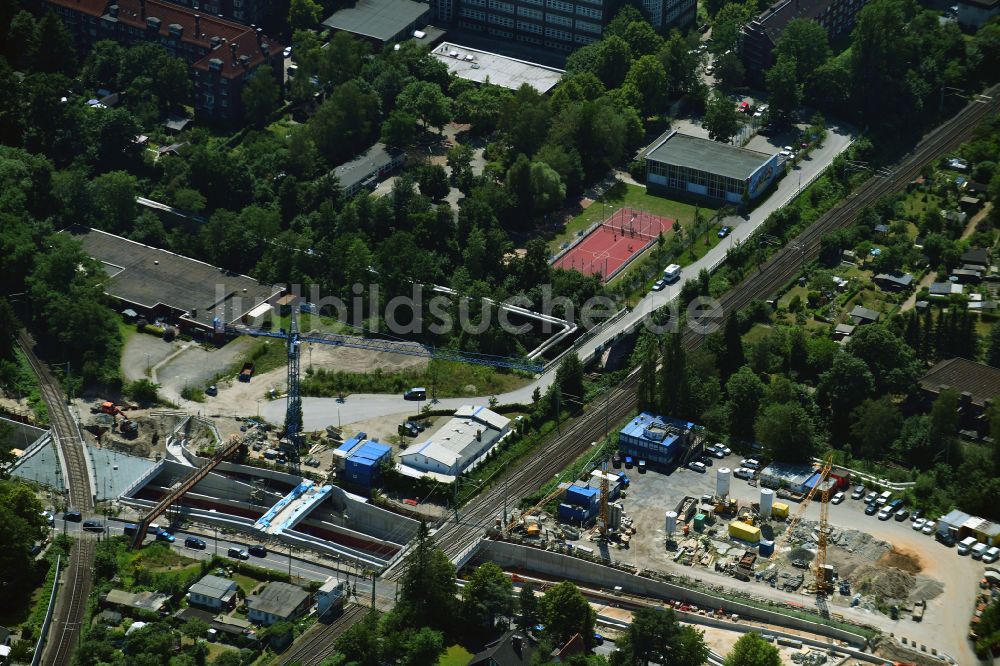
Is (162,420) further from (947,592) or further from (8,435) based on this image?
(947,592)

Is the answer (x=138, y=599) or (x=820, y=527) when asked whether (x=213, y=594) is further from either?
(x=820, y=527)

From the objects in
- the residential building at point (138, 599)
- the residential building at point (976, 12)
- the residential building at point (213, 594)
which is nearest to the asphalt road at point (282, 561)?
the residential building at point (213, 594)

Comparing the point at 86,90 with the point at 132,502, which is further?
the point at 86,90

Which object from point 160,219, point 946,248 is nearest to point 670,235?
point 946,248

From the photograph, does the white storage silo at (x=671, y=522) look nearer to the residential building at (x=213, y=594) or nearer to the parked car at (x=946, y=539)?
the parked car at (x=946, y=539)

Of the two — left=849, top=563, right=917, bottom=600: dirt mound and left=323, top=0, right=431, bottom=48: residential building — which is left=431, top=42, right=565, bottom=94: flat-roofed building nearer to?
left=323, top=0, right=431, bottom=48: residential building

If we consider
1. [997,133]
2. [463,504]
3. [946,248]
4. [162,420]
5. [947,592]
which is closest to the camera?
[947,592]

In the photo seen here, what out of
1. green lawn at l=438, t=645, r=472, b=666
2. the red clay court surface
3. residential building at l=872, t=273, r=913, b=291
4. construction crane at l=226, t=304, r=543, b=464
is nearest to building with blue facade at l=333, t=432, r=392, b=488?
construction crane at l=226, t=304, r=543, b=464
